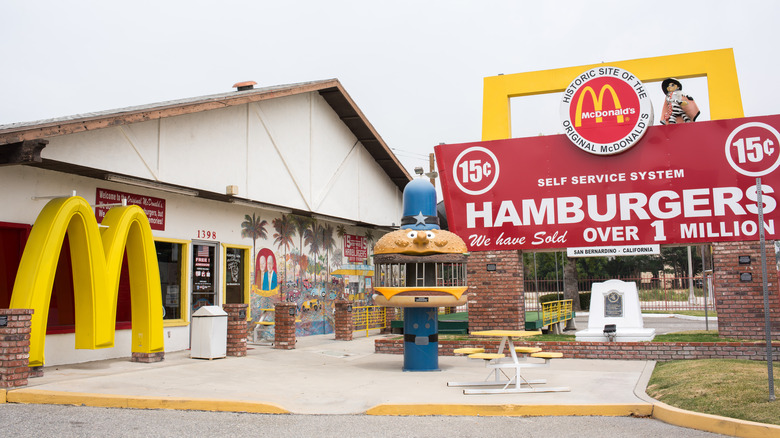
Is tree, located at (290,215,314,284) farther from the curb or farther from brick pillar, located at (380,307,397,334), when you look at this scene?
the curb

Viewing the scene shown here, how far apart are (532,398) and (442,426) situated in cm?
193

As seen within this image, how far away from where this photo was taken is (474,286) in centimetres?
1548

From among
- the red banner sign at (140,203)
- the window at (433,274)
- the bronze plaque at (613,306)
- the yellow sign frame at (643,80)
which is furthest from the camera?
the bronze plaque at (613,306)

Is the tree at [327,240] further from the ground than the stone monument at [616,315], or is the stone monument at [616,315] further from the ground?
the tree at [327,240]

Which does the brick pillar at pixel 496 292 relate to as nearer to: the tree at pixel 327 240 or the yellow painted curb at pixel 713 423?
the yellow painted curb at pixel 713 423

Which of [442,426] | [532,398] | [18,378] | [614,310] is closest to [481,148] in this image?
[614,310]

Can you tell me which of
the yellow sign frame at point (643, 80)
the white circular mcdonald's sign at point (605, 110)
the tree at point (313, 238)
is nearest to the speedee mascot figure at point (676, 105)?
the yellow sign frame at point (643, 80)

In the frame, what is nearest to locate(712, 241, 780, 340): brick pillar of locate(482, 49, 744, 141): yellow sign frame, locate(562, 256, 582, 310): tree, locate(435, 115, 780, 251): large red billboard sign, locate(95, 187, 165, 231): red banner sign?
locate(435, 115, 780, 251): large red billboard sign

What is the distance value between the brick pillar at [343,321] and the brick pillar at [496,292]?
4.79 metres

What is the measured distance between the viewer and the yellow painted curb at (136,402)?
8578 millimetres

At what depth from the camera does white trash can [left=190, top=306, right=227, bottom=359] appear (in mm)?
13492

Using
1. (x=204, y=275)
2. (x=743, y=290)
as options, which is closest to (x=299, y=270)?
(x=204, y=275)

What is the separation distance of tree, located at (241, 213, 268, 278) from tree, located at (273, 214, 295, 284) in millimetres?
544

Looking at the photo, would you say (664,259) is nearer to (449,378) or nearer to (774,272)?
(774,272)
